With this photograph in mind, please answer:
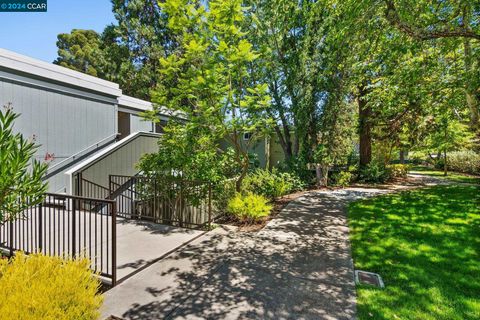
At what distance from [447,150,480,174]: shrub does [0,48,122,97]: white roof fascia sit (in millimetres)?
23454

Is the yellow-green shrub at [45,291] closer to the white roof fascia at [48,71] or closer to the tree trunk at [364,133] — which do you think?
the white roof fascia at [48,71]

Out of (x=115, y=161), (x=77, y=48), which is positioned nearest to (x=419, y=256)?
(x=115, y=161)

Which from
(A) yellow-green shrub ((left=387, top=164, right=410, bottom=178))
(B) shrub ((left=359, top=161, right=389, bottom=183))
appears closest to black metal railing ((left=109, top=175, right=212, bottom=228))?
(B) shrub ((left=359, top=161, right=389, bottom=183))

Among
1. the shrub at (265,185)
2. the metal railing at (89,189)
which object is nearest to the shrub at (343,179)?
the shrub at (265,185)

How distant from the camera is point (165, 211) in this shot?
6.97m

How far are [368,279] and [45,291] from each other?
4.05 metres

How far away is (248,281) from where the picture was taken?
387cm

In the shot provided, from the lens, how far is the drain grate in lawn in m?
3.79

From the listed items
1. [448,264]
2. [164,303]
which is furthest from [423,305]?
[164,303]

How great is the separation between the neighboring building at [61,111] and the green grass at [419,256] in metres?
6.14

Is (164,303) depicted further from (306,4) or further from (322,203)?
(306,4)

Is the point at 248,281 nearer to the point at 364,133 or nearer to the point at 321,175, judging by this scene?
the point at 321,175

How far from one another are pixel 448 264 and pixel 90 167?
8.61 m

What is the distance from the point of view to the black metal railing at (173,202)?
6.66m
